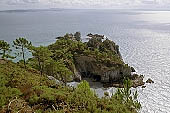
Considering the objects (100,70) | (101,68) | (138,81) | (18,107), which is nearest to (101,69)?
(101,68)

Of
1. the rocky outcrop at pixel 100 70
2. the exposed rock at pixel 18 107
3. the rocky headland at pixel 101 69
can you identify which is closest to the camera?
the exposed rock at pixel 18 107

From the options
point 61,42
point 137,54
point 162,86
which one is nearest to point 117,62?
point 162,86

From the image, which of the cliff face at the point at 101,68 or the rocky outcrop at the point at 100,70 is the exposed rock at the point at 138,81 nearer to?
the cliff face at the point at 101,68

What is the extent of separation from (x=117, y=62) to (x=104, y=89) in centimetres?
789

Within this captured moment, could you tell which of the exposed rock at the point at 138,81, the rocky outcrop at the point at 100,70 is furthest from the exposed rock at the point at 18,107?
the exposed rock at the point at 138,81

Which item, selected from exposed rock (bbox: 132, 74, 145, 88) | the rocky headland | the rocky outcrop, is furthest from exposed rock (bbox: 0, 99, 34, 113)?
exposed rock (bbox: 132, 74, 145, 88)

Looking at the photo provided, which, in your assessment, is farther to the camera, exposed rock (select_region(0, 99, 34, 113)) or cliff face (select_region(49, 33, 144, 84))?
cliff face (select_region(49, 33, 144, 84))

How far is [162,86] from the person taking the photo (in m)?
42.4

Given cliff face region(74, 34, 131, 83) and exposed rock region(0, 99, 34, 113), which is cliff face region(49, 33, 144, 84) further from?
exposed rock region(0, 99, 34, 113)

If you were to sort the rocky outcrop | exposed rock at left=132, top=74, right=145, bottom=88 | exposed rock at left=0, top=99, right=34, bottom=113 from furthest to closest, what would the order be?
the rocky outcrop < exposed rock at left=132, top=74, right=145, bottom=88 < exposed rock at left=0, top=99, right=34, bottom=113

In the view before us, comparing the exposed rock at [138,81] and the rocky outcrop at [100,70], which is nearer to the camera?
the exposed rock at [138,81]

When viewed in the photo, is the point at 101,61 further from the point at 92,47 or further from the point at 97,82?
the point at 92,47

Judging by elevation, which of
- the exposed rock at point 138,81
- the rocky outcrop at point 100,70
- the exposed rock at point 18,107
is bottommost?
the exposed rock at point 138,81

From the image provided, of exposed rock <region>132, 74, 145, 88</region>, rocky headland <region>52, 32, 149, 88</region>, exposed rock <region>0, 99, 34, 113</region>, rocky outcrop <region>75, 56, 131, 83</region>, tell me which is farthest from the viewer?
rocky outcrop <region>75, 56, 131, 83</region>
